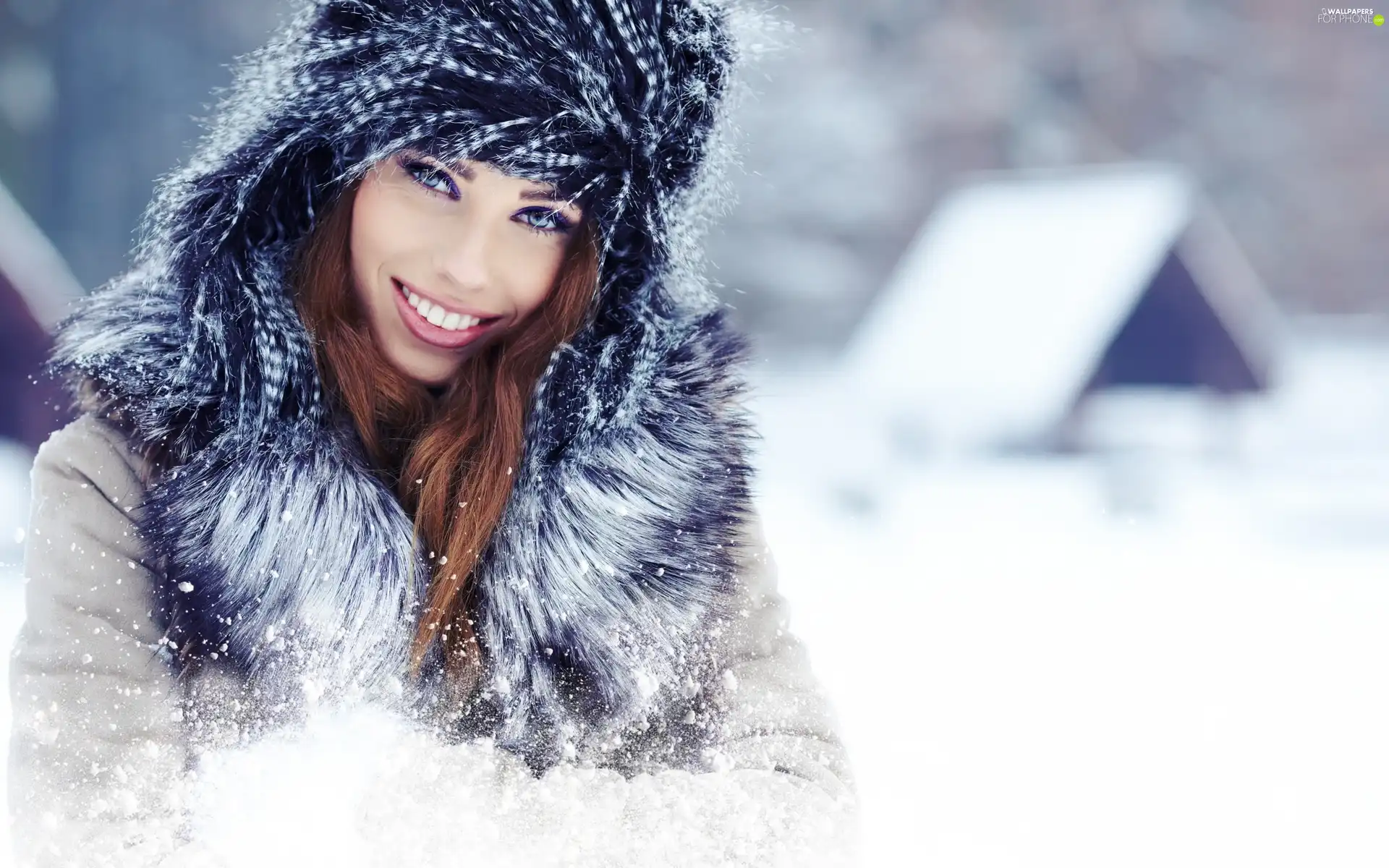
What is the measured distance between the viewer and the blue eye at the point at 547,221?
0.78 metres

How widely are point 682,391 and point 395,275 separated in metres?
0.26

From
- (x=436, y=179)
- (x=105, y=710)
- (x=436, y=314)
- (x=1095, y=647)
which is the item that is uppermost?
(x=436, y=179)

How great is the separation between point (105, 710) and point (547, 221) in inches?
18.9

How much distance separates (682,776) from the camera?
810 mm

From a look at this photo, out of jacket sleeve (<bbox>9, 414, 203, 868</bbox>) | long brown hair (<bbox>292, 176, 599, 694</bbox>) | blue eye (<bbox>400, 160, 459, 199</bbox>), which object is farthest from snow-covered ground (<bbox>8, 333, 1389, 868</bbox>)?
jacket sleeve (<bbox>9, 414, 203, 868</bbox>)

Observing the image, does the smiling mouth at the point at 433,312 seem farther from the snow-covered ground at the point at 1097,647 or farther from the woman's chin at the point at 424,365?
the snow-covered ground at the point at 1097,647

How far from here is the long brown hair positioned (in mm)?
791

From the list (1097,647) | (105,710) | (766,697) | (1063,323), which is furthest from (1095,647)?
(105,710)

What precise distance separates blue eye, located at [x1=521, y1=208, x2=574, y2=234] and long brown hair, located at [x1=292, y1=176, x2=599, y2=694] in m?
0.02

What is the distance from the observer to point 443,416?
2.74 feet

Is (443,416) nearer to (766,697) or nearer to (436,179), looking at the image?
(436,179)

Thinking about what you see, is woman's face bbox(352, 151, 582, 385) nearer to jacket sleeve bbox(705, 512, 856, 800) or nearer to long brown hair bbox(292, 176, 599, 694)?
long brown hair bbox(292, 176, 599, 694)

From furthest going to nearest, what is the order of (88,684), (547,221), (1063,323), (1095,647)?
(1063,323)
(1095,647)
(547,221)
(88,684)

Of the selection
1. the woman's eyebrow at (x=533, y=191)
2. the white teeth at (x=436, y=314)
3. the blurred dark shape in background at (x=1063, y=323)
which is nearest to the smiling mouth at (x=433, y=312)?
the white teeth at (x=436, y=314)
